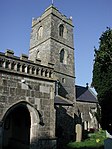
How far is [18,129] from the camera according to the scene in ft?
43.8

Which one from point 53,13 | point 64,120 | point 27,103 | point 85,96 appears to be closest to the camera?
point 27,103

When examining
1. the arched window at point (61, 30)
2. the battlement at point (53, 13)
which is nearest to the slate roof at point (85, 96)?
the arched window at point (61, 30)

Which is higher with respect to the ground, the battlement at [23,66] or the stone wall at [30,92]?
the battlement at [23,66]

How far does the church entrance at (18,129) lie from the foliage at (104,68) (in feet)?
18.7

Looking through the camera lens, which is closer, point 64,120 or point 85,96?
point 64,120

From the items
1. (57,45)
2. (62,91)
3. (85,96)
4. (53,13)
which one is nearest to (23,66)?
(62,91)

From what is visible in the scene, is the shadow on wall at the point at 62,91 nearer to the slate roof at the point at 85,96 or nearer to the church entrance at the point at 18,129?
the slate roof at the point at 85,96

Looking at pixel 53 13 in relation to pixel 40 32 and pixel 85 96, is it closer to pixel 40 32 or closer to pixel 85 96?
pixel 40 32

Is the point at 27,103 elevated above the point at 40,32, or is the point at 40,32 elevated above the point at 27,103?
the point at 40,32

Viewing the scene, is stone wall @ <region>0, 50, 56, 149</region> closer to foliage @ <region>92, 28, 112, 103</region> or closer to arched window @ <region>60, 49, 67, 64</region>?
foliage @ <region>92, 28, 112, 103</region>

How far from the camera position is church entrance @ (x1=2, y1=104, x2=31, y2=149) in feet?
40.0

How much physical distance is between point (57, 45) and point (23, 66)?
19776mm

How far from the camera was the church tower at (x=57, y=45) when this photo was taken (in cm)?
2798

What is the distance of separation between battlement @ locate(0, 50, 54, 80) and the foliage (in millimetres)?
3397
